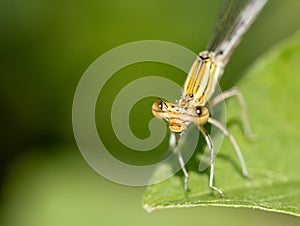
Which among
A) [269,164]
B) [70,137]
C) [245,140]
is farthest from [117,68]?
[269,164]

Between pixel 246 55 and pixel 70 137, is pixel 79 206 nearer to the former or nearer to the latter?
pixel 70 137

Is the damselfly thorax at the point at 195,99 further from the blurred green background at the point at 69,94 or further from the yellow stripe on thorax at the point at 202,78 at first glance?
the blurred green background at the point at 69,94

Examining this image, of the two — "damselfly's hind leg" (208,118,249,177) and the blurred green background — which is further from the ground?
the blurred green background

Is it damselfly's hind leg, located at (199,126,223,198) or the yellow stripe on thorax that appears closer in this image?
damselfly's hind leg, located at (199,126,223,198)

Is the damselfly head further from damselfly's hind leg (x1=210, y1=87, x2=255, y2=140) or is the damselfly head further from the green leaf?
damselfly's hind leg (x1=210, y1=87, x2=255, y2=140)

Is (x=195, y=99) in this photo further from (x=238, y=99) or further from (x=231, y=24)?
(x=231, y=24)

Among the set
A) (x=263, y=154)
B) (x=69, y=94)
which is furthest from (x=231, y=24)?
(x=69, y=94)

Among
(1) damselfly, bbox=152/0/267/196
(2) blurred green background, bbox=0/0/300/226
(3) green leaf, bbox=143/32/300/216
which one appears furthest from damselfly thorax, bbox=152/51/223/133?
(2) blurred green background, bbox=0/0/300/226

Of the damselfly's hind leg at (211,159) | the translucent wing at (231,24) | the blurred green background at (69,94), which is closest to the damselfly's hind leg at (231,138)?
the damselfly's hind leg at (211,159)
